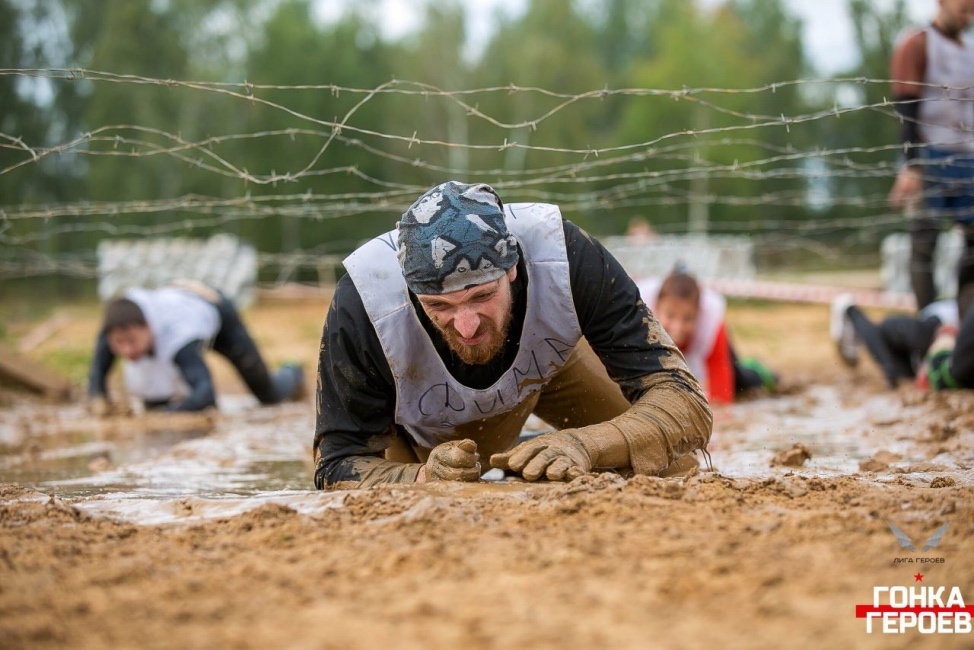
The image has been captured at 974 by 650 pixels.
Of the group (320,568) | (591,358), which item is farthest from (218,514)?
(591,358)

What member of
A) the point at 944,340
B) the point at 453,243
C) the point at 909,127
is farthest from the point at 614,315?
the point at 944,340

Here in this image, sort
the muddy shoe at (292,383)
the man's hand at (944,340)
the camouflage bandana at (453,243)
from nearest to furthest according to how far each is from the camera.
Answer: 1. the camouflage bandana at (453,243)
2. the man's hand at (944,340)
3. the muddy shoe at (292,383)

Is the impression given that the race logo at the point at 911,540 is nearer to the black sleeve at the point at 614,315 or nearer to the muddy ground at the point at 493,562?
the muddy ground at the point at 493,562

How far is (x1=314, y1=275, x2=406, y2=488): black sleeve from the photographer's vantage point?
3.28 metres

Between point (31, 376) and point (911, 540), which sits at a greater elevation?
point (911, 540)

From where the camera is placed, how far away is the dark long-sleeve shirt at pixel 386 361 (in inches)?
130

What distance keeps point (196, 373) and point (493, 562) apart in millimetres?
5257

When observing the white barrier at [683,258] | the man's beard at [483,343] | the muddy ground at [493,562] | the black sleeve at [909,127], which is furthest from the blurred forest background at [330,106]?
the muddy ground at [493,562]

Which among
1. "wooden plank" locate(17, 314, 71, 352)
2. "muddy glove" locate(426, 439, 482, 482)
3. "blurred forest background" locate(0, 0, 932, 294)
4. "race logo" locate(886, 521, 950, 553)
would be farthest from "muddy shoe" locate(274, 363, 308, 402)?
"blurred forest background" locate(0, 0, 932, 294)

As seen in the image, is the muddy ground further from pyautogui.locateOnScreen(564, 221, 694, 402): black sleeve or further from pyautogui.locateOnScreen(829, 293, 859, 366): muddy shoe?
pyautogui.locateOnScreen(829, 293, 859, 366): muddy shoe

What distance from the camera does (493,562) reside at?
7.30ft

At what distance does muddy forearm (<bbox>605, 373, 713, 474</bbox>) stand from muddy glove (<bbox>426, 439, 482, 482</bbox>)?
439mm

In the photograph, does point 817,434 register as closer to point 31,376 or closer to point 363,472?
point 363,472

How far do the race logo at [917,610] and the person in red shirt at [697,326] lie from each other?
4.01m
